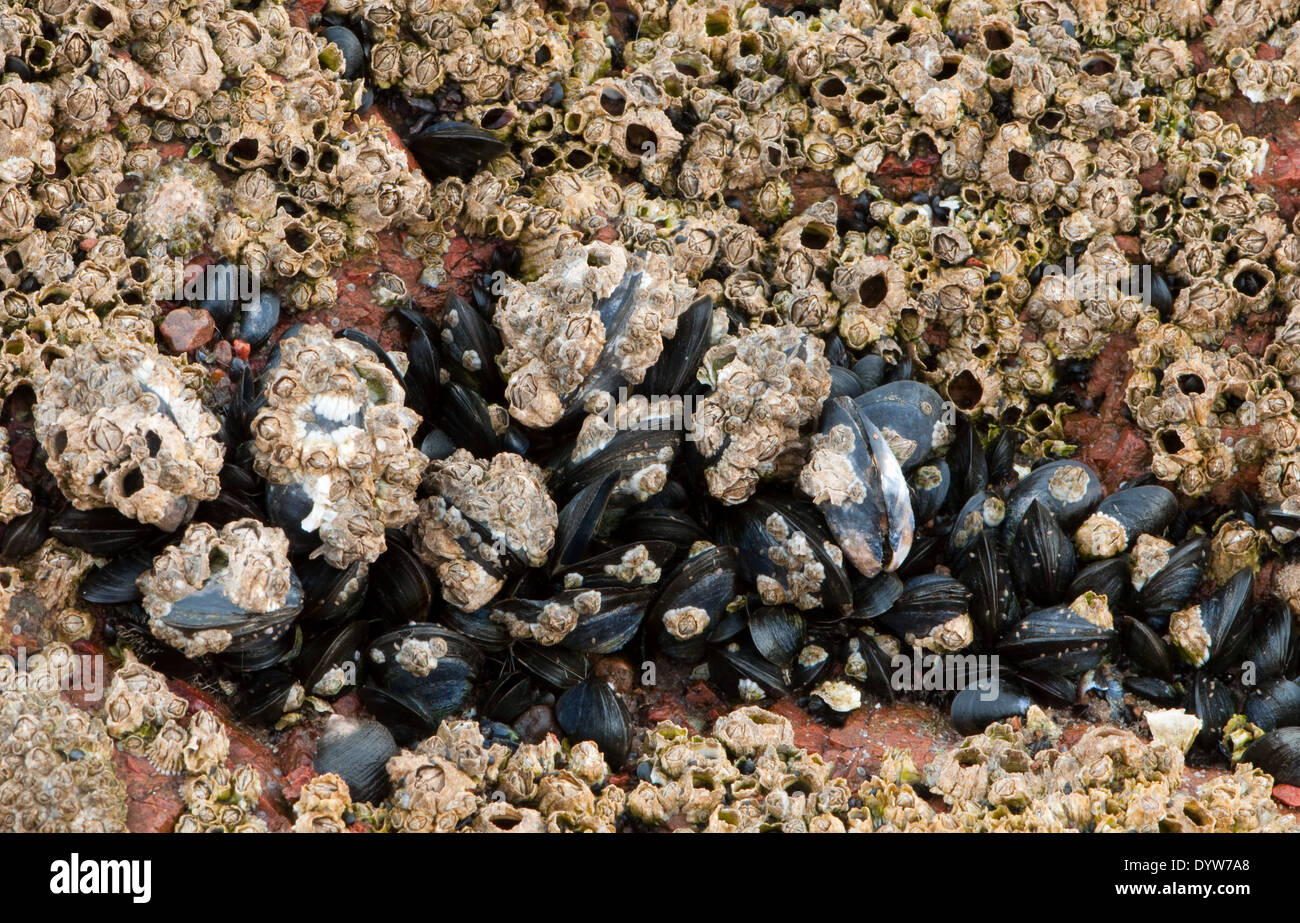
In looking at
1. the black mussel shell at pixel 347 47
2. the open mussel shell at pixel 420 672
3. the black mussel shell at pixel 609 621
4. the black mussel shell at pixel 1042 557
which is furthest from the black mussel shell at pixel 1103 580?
the black mussel shell at pixel 347 47

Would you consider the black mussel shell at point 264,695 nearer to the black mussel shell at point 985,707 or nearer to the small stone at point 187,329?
the small stone at point 187,329

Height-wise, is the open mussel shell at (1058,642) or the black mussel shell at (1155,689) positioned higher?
the open mussel shell at (1058,642)

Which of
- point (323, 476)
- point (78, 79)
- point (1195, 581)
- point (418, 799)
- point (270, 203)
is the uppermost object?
→ point (78, 79)

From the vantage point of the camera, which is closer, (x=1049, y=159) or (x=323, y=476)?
(x=323, y=476)

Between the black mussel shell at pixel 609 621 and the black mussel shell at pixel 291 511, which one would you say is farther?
the black mussel shell at pixel 609 621

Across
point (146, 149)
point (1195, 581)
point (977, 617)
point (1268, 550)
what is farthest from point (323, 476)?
point (1268, 550)

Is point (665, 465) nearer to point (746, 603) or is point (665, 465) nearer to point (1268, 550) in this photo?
point (746, 603)

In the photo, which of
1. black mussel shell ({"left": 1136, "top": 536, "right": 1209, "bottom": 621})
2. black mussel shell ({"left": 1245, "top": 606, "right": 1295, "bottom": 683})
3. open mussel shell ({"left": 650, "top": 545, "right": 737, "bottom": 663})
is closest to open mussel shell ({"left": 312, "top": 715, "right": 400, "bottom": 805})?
open mussel shell ({"left": 650, "top": 545, "right": 737, "bottom": 663})
